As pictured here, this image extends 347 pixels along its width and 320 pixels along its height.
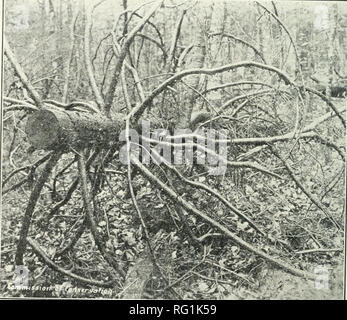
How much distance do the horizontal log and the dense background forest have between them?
16 millimetres

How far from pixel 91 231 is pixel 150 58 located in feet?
3.75

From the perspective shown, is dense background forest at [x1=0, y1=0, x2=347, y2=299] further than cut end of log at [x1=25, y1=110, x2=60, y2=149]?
Yes

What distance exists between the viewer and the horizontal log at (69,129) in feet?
8.79

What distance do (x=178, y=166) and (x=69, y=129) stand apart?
71cm

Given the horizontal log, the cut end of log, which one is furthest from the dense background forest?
the cut end of log

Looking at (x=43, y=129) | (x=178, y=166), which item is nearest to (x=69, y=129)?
(x=43, y=129)

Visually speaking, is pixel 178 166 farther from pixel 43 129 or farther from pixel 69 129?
pixel 43 129

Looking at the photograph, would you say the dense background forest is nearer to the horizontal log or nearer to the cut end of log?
the horizontal log

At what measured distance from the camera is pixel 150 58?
301cm

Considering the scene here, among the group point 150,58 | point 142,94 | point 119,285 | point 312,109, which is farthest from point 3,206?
point 312,109

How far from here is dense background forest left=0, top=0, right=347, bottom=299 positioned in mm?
2920

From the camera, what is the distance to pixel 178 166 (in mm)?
2979

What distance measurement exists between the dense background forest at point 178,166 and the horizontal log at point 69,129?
0.02 meters

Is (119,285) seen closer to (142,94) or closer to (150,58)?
(142,94)
